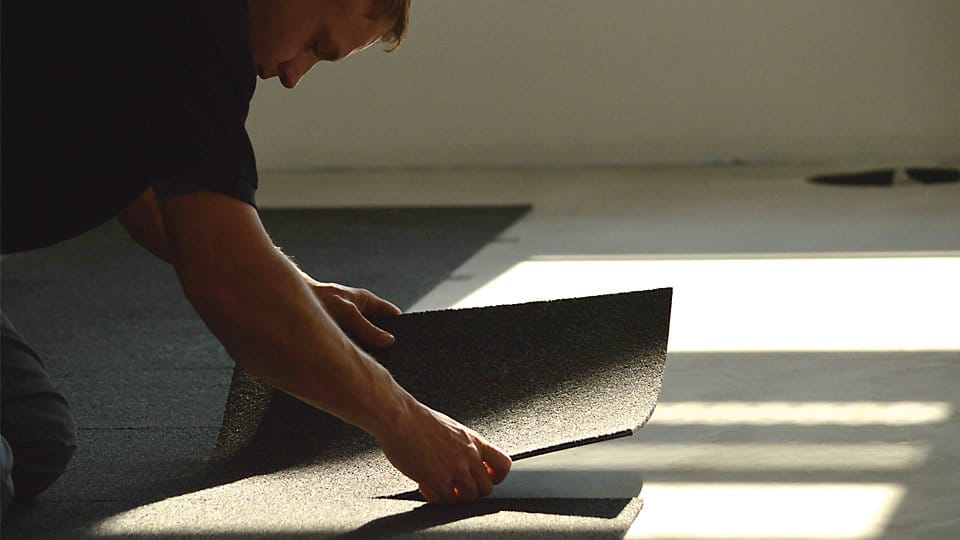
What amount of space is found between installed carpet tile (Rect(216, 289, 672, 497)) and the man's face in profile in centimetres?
61

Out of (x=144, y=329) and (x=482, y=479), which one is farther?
(x=144, y=329)

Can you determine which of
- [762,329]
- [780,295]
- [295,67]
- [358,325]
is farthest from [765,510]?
[780,295]

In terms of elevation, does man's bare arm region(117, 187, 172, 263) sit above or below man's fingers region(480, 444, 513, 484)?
above

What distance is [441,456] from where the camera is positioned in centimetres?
173

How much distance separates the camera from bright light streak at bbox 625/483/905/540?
1805 millimetres

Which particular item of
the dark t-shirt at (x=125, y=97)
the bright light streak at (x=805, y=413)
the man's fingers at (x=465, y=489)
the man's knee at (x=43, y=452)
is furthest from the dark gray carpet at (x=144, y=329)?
the bright light streak at (x=805, y=413)

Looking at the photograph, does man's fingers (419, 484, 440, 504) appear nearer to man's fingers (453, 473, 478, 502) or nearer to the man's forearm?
man's fingers (453, 473, 478, 502)

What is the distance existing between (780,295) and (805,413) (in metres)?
1.06

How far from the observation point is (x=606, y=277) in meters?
3.80

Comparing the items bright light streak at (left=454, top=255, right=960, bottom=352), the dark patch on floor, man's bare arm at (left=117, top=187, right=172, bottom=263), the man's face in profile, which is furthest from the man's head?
the dark patch on floor

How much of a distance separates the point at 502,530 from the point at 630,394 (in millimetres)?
400

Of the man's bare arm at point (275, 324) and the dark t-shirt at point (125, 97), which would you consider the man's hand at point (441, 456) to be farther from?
the dark t-shirt at point (125, 97)

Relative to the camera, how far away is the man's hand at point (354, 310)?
2.20 m

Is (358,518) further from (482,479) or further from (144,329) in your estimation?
(144,329)
